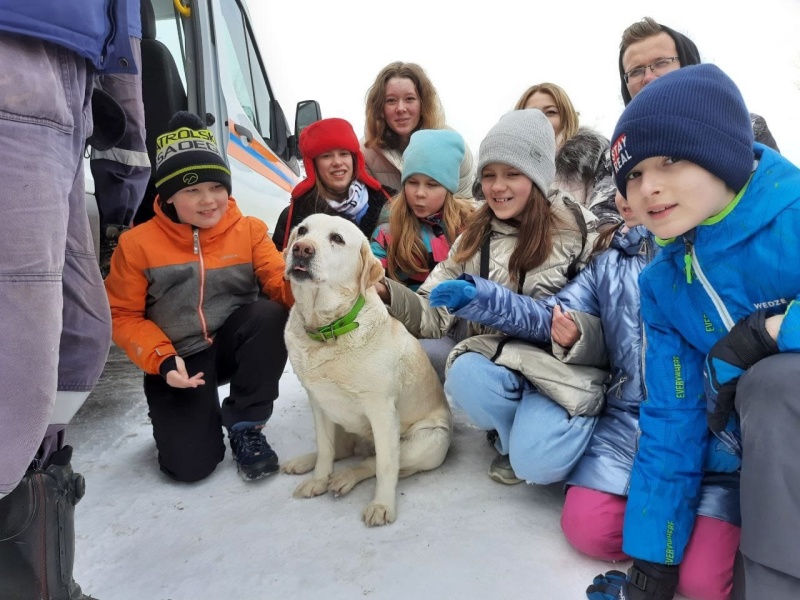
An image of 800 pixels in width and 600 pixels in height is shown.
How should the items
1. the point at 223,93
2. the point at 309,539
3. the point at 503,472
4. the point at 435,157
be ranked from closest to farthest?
1. the point at 309,539
2. the point at 503,472
3. the point at 435,157
4. the point at 223,93

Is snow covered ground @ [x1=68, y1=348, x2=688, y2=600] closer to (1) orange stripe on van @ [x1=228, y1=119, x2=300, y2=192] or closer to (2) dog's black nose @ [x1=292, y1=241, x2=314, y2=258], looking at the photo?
(2) dog's black nose @ [x1=292, y1=241, x2=314, y2=258]

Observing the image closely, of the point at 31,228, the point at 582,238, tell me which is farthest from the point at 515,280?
the point at 31,228

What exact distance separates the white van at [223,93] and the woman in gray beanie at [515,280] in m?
1.46

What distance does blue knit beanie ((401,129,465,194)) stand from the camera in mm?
2592

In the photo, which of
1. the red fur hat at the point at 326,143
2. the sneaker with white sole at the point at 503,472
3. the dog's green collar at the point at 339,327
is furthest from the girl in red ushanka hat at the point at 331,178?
the sneaker with white sole at the point at 503,472

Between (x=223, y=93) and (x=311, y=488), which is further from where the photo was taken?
(x=223, y=93)

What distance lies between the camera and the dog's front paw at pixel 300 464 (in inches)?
84.7

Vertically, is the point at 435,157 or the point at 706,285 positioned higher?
the point at 435,157

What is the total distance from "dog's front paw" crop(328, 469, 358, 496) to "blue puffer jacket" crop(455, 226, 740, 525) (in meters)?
0.78

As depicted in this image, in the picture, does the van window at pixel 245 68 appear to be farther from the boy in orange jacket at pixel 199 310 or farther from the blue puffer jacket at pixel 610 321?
the blue puffer jacket at pixel 610 321

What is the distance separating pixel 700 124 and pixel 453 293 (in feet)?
2.87

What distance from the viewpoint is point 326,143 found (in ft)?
9.43

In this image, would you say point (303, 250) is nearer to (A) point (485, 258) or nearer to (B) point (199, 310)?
(B) point (199, 310)

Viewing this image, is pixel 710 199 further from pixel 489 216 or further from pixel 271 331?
pixel 271 331
